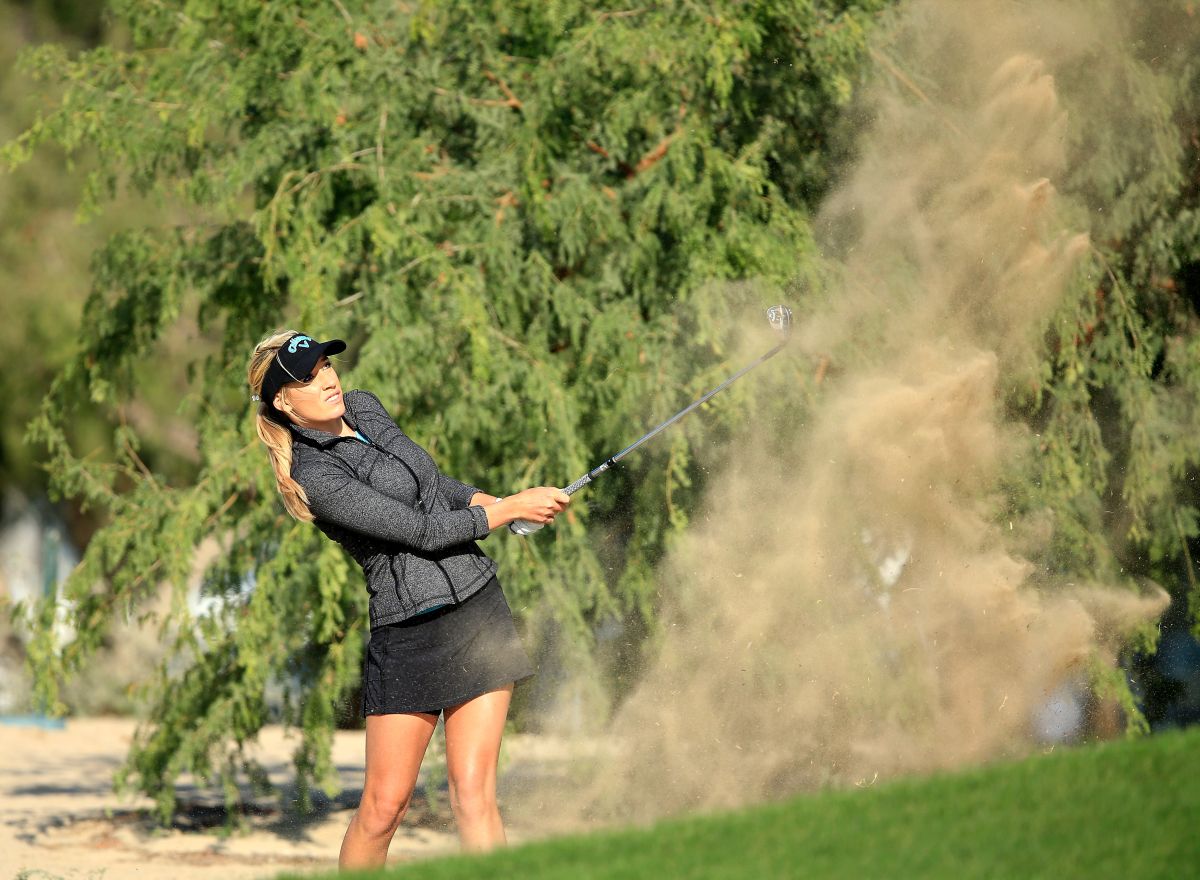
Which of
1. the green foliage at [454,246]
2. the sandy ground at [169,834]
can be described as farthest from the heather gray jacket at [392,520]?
the sandy ground at [169,834]

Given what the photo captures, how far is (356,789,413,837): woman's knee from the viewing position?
202 inches

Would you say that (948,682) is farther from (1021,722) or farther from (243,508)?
(243,508)

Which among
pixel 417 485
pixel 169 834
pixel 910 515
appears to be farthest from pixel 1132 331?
pixel 169 834

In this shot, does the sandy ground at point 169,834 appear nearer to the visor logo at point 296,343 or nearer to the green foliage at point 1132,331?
the visor logo at point 296,343

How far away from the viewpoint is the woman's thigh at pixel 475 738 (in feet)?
16.6

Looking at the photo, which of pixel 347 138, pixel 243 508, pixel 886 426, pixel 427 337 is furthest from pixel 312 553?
pixel 886 426

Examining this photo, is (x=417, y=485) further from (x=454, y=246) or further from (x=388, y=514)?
(x=454, y=246)

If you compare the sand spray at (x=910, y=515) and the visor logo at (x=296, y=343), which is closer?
the visor logo at (x=296, y=343)

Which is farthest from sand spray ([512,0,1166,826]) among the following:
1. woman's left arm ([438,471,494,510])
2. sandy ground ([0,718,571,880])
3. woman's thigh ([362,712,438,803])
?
woman's thigh ([362,712,438,803])

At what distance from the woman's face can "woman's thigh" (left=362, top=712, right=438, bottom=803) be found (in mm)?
965

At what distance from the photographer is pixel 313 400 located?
5.12 metres

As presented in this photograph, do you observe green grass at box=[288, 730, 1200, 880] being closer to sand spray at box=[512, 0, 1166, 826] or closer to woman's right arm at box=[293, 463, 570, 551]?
woman's right arm at box=[293, 463, 570, 551]

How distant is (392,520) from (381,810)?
923mm

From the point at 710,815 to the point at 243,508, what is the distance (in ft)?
15.1
